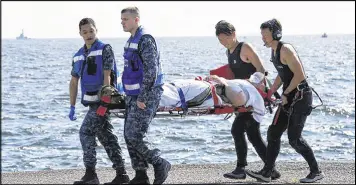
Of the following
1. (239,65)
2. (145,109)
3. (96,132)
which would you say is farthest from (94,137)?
(239,65)

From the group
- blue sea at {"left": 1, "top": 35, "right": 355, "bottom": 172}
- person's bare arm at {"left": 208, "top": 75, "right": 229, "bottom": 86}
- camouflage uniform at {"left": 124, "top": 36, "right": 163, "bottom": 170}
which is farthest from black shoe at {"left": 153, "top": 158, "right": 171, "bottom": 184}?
blue sea at {"left": 1, "top": 35, "right": 355, "bottom": 172}

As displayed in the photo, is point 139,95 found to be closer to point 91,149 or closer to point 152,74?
point 152,74

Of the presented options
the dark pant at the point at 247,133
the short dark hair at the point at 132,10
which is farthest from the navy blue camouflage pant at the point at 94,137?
the dark pant at the point at 247,133

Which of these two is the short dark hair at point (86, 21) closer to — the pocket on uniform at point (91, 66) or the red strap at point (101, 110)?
the pocket on uniform at point (91, 66)

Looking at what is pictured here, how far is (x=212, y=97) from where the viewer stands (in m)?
8.45

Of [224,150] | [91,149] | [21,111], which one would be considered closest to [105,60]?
[91,149]

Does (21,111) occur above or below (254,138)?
below

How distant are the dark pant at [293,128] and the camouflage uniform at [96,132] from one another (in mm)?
1795

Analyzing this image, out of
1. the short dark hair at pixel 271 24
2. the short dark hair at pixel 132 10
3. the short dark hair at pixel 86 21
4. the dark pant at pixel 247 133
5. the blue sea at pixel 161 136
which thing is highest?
the short dark hair at pixel 132 10

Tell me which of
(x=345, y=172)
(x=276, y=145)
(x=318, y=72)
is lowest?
(x=318, y=72)

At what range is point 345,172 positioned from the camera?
387 inches

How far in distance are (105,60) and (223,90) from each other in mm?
1459

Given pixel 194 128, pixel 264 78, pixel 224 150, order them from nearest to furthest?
pixel 264 78 < pixel 224 150 < pixel 194 128

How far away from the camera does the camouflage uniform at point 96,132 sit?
7996mm
